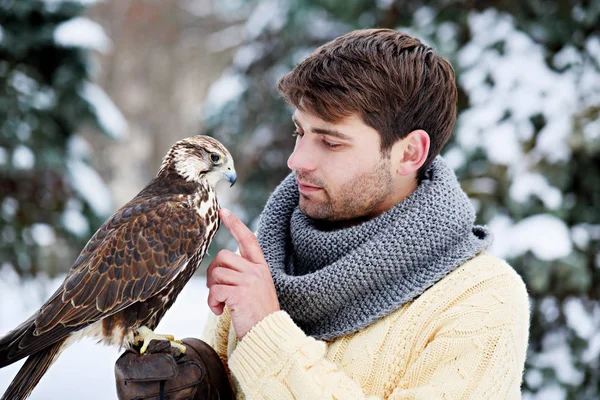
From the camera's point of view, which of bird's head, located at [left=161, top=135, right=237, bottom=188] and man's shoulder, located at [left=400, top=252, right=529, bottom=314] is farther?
bird's head, located at [left=161, top=135, right=237, bottom=188]

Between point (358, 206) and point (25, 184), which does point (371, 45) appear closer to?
point (358, 206)

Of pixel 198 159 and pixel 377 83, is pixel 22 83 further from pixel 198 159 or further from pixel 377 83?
pixel 377 83

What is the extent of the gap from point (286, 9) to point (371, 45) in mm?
3255

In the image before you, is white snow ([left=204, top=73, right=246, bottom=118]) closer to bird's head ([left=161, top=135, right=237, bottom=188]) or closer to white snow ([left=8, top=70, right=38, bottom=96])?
white snow ([left=8, top=70, right=38, bottom=96])

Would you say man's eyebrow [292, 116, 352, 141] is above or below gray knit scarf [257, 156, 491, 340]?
above

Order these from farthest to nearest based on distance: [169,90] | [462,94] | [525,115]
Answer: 1. [169,90]
2. [462,94]
3. [525,115]

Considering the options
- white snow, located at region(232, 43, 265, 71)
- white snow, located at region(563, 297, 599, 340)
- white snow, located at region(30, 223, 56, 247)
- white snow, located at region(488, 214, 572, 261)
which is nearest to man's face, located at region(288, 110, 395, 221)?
white snow, located at region(488, 214, 572, 261)

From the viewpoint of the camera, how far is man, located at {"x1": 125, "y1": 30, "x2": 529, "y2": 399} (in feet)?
4.69

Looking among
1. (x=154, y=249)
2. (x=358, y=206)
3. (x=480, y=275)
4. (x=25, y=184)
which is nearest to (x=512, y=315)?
(x=480, y=275)

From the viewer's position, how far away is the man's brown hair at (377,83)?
5.19 feet

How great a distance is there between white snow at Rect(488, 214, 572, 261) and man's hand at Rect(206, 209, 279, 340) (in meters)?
2.27

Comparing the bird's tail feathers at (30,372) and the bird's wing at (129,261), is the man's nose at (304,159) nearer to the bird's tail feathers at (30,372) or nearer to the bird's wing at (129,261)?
the bird's wing at (129,261)

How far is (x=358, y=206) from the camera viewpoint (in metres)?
1.66

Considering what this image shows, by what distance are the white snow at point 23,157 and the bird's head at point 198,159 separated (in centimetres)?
330
